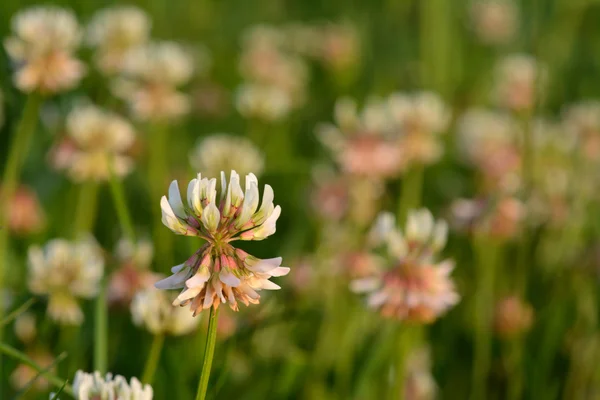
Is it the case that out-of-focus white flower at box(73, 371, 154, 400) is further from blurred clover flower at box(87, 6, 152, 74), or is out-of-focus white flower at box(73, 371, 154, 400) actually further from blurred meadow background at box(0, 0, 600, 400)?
blurred clover flower at box(87, 6, 152, 74)

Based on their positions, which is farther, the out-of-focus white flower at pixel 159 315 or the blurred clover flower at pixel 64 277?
the blurred clover flower at pixel 64 277

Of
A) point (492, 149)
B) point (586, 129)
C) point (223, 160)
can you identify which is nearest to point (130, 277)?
point (223, 160)

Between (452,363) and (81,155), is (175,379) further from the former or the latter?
Answer: (452,363)

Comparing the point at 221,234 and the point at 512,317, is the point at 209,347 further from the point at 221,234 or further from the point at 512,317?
the point at 512,317

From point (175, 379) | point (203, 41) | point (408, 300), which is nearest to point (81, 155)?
point (175, 379)

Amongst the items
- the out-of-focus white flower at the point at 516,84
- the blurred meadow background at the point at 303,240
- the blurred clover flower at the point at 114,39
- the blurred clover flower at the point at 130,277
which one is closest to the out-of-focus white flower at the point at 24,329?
the blurred meadow background at the point at 303,240

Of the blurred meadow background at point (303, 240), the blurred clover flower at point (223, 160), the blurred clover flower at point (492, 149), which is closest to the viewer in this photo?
the blurred meadow background at point (303, 240)

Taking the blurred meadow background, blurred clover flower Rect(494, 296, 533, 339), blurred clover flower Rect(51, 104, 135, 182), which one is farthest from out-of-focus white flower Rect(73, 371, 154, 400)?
blurred clover flower Rect(494, 296, 533, 339)

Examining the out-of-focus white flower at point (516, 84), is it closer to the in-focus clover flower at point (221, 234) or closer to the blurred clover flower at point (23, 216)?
the blurred clover flower at point (23, 216)
